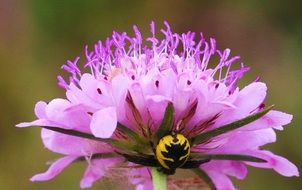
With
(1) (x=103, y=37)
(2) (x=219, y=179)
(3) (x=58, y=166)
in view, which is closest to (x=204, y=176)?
(2) (x=219, y=179)

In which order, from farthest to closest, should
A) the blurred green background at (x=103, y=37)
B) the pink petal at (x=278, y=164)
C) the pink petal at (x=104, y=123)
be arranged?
the blurred green background at (x=103, y=37) → the pink petal at (x=278, y=164) → the pink petal at (x=104, y=123)

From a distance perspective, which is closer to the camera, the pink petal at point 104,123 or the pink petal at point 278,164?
the pink petal at point 104,123

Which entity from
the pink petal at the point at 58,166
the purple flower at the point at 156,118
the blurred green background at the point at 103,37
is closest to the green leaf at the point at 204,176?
the purple flower at the point at 156,118

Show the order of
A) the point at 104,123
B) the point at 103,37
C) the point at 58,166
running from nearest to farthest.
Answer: the point at 104,123, the point at 58,166, the point at 103,37

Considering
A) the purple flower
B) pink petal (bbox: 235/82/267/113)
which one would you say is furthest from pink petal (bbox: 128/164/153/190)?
pink petal (bbox: 235/82/267/113)

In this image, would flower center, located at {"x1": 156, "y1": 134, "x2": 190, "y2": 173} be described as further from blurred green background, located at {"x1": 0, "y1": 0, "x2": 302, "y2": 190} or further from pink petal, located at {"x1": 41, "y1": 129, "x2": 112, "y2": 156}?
blurred green background, located at {"x1": 0, "y1": 0, "x2": 302, "y2": 190}

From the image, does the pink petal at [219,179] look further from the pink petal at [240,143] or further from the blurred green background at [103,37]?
the blurred green background at [103,37]

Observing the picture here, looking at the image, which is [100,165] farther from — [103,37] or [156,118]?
[103,37]

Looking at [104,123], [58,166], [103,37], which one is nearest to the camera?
[104,123]
